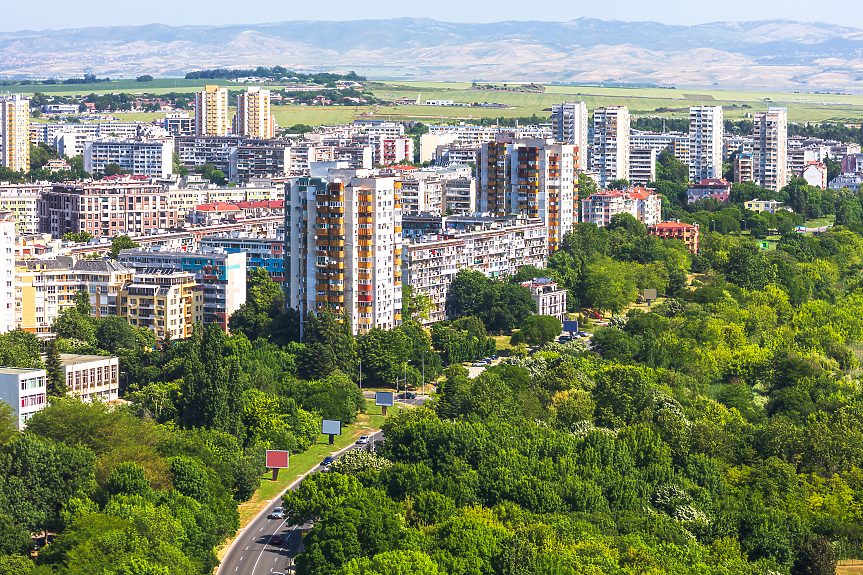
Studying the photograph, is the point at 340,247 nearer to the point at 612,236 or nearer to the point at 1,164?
the point at 612,236

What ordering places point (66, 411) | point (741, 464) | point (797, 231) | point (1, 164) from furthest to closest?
point (1, 164) < point (797, 231) < point (741, 464) < point (66, 411)

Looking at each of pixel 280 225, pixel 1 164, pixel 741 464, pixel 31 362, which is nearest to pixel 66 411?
pixel 31 362

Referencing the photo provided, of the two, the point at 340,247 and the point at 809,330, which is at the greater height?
the point at 340,247

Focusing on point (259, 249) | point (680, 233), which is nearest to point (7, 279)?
point (259, 249)

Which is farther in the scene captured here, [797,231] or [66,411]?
[797,231]

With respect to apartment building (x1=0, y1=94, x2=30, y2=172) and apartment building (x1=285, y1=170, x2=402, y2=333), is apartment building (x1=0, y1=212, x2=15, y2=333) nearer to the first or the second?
apartment building (x1=285, y1=170, x2=402, y2=333)

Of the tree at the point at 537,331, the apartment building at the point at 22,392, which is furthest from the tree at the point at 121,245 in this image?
the apartment building at the point at 22,392
